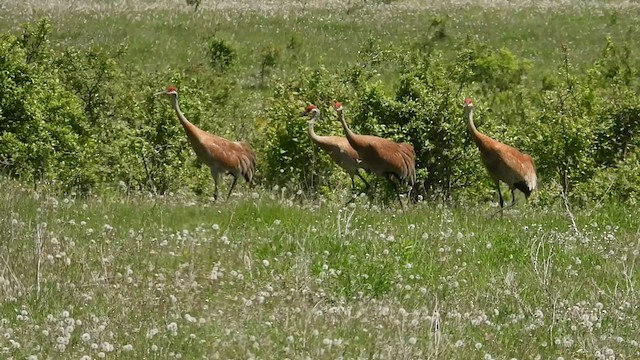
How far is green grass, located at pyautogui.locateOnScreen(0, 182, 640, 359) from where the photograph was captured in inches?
245

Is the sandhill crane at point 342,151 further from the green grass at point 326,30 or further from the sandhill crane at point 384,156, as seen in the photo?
the green grass at point 326,30

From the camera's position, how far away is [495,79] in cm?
2570

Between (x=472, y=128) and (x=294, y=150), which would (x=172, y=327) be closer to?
(x=472, y=128)

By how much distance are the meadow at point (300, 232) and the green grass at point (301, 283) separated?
0.02 m

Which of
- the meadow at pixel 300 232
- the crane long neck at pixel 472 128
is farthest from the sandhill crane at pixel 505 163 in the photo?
the meadow at pixel 300 232

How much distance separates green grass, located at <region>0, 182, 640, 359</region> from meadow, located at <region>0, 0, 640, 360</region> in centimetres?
2

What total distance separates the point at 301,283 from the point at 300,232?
1.76 m

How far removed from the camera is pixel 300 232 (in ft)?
30.5

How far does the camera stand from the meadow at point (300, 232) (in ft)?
21.2

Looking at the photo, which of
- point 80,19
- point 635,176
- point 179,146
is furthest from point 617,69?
point 80,19

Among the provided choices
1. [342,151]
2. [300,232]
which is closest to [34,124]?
[342,151]

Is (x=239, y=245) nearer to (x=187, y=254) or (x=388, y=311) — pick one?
(x=187, y=254)

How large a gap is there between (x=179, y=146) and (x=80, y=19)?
27.4m

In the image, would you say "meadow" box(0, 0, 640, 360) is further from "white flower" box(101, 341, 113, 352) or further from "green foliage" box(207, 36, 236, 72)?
"green foliage" box(207, 36, 236, 72)
